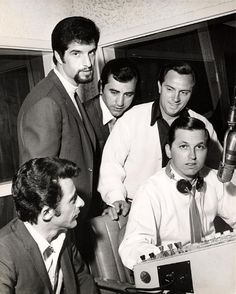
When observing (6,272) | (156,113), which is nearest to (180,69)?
(156,113)

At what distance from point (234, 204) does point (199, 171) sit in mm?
211

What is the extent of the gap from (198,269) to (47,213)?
1.65 feet

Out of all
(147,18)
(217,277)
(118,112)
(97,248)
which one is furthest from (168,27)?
(217,277)

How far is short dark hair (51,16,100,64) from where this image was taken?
167cm

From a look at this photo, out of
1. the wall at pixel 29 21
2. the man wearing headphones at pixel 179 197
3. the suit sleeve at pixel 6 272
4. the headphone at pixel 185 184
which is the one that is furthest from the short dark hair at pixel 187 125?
the wall at pixel 29 21

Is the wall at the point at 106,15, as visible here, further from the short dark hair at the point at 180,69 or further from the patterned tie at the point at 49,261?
the patterned tie at the point at 49,261

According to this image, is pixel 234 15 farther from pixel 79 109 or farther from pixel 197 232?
pixel 197 232

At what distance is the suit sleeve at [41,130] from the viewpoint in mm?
1538

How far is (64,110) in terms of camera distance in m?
1.64

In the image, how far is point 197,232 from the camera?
1.59 m

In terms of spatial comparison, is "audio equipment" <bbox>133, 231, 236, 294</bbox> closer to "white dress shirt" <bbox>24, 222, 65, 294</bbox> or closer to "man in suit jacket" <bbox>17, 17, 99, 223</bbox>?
"white dress shirt" <bbox>24, 222, 65, 294</bbox>

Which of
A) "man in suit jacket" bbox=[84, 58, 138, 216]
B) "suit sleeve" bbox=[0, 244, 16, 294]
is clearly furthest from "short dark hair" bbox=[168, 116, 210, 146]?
"suit sleeve" bbox=[0, 244, 16, 294]

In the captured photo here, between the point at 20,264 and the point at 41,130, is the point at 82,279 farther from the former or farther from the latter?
the point at 41,130

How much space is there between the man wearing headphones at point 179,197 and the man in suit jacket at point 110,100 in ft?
1.53
